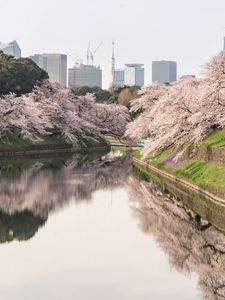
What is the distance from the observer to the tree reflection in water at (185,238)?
18.8 metres

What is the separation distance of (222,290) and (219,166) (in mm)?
22860

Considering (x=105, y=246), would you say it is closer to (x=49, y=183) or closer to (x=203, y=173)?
(x=203, y=173)

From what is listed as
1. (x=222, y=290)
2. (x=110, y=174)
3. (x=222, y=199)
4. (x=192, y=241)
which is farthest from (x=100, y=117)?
(x=222, y=290)

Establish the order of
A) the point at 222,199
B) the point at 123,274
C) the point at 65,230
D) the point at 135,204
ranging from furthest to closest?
the point at 135,204 < the point at 222,199 < the point at 65,230 < the point at 123,274

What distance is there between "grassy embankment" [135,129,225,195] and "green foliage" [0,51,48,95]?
51655mm

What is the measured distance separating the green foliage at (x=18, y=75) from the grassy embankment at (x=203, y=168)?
51655mm

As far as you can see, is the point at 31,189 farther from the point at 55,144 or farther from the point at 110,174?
the point at 55,144

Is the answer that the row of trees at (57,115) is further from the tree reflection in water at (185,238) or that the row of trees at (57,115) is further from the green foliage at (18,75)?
the tree reflection in water at (185,238)

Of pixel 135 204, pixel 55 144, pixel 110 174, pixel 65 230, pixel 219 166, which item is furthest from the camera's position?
pixel 55 144

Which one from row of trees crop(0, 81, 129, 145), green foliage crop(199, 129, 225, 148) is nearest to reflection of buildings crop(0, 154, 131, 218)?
green foliage crop(199, 129, 225, 148)

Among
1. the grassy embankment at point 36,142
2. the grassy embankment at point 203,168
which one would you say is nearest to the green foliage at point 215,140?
the grassy embankment at point 203,168

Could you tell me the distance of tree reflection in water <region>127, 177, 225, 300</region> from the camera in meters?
18.8

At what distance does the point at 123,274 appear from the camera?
18.8 m

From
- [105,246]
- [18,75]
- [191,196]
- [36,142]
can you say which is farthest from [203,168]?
[18,75]
